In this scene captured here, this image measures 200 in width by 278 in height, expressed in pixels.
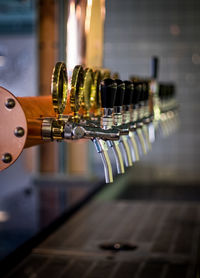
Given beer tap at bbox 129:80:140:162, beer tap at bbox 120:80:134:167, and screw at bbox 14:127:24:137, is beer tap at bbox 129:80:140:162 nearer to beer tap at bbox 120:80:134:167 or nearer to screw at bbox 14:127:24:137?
beer tap at bbox 120:80:134:167

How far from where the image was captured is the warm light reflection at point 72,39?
9.52ft

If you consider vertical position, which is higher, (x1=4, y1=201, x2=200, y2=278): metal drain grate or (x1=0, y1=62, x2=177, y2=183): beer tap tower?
(x1=0, y1=62, x2=177, y2=183): beer tap tower

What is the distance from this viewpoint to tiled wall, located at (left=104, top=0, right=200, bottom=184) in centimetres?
747

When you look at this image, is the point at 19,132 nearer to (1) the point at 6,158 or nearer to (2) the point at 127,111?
(1) the point at 6,158

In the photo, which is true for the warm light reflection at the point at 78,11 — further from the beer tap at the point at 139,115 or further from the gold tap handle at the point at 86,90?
the gold tap handle at the point at 86,90

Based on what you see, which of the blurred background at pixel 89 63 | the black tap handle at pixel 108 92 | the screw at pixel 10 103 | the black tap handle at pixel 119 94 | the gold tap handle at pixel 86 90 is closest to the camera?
the screw at pixel 10 103

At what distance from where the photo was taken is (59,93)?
1.57 meters

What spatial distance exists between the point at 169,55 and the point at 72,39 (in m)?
4.80

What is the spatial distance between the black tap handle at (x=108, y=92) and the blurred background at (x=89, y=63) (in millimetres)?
1035

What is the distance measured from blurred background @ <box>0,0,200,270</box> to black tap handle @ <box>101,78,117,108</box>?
1.04 meters

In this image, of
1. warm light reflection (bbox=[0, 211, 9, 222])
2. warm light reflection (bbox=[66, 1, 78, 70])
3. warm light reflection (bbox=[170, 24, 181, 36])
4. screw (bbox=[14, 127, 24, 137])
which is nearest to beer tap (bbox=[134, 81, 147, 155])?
screw (bbox=[14, 127, 24, 137])

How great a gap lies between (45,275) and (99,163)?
5.48 metres

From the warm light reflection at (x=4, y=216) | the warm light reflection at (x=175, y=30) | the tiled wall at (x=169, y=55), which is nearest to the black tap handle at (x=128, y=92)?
the warm light reflection at (x=4, y=216)

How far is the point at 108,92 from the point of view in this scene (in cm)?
155
